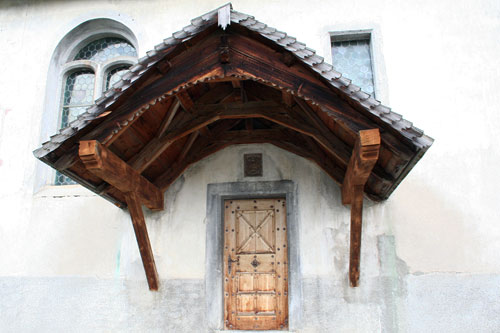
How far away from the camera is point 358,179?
3846mm

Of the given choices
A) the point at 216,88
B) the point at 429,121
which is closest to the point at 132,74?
the point at 216,88

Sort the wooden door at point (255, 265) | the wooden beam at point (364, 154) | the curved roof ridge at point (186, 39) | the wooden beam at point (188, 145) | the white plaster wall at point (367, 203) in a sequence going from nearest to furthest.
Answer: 1. the wooden beam at point (364, 154)
2. the curved roof ridge at point (186, 39)
3. the white plaster wall at point (367, 203)
4. the wooden door at point (255, 265)
5. the wooden beam at point (188, 145)

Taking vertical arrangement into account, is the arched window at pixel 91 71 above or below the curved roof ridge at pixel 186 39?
above

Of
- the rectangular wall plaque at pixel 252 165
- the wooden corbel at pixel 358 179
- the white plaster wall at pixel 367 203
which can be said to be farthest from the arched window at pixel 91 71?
the wooden corbel at pixel 358 179

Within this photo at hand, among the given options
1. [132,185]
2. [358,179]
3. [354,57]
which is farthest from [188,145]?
[354,57]

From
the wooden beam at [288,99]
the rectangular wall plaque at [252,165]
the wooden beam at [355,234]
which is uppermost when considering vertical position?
the wooden beam at [288,99]

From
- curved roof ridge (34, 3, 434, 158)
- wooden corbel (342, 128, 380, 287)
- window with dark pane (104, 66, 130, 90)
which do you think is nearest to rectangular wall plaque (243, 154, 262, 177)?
wooden corbel (342, 128, 380, 287)

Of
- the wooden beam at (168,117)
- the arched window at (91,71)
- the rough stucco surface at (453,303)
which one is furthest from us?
the arched window at (91,71)

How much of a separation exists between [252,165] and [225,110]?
1.07m

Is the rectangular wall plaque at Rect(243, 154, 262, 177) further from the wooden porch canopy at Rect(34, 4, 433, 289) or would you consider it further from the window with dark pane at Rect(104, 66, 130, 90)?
the window with dark pane at Rect(104, 66, 130, 90)

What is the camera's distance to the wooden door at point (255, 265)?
4.85m

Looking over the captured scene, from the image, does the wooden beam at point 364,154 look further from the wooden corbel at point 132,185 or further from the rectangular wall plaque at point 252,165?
the wooden corbel at point 132,185

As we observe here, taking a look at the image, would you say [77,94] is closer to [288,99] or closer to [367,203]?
[288,99]

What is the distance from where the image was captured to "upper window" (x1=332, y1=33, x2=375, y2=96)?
5570mm
